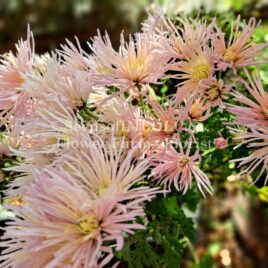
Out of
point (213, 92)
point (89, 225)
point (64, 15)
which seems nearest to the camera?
point (89, 225)

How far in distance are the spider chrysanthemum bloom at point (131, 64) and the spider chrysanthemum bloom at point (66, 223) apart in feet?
0.39

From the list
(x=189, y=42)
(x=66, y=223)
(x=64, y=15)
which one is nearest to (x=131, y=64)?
(x=189, y=42)

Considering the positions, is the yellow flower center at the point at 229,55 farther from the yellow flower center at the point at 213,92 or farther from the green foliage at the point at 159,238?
the green foliage at the point at 159,238

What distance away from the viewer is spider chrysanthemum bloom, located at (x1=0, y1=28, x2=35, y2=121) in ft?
1.40

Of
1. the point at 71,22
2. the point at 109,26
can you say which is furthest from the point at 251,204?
the point at 71,22

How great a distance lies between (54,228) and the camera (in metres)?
0.30

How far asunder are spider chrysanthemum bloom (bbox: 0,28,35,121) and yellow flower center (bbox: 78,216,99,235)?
0.52 ft

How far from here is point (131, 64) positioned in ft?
1.35

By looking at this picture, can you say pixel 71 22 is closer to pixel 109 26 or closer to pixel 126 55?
pixel 109 26

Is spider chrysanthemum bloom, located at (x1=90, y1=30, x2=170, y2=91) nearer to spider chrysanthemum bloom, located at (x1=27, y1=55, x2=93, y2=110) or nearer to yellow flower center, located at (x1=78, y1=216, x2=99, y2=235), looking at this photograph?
spider chrysanthemum bloom, located at (x1=27, y1=55, x2=93, y2=110)

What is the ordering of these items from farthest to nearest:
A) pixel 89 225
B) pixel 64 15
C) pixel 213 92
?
pixel 64 15 < pixel 213 92 < pixel 89 225

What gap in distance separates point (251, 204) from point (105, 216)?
5.86ft

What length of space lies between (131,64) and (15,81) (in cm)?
11

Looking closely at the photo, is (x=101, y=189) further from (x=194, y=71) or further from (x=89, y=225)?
(x=194, y=71)
